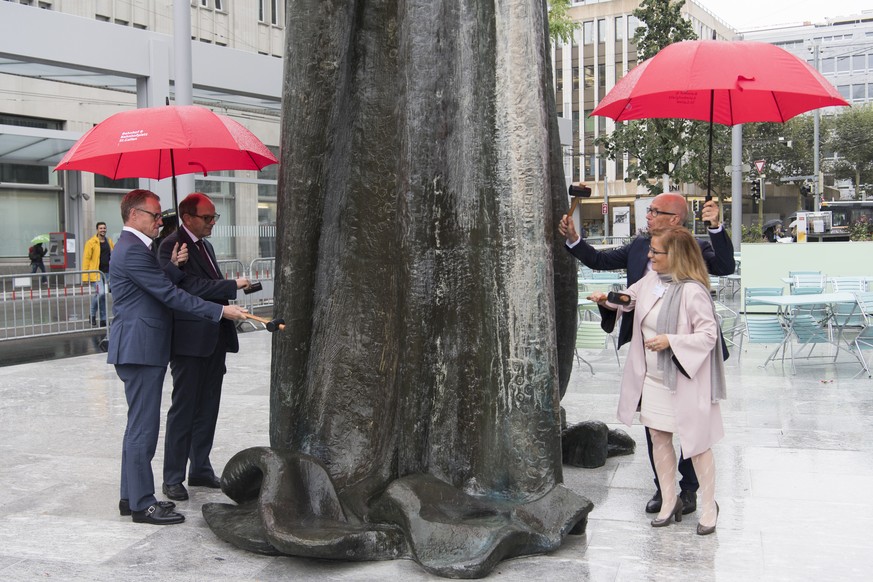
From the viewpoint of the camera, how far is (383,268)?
559 centimetres

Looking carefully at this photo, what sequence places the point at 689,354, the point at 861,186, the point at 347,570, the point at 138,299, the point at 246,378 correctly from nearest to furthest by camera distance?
1. the point at 347,570
2. the point at 689,354
3. the point at 138,299
4. the point at 246,378
5. the point at 861,186

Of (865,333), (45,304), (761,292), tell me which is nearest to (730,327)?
(865,333)

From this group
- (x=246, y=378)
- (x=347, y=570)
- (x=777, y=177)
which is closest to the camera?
(x=347, y=570)

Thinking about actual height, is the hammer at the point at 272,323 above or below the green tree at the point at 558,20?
below

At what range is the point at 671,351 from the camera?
5.17m

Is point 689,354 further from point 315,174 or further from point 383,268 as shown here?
point 315,174

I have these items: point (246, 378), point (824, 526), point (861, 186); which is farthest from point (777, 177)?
point (824, 526)

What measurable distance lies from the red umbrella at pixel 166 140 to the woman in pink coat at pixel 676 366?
2.68 meters

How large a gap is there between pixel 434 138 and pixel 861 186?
67627 mm

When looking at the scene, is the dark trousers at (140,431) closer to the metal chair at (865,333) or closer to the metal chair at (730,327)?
the metal chair at (730,327)

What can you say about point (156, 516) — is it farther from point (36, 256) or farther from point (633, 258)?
point (36, 256)

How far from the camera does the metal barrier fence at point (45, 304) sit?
15.1 metres

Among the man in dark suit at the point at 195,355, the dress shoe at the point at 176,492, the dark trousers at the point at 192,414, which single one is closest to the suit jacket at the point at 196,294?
the man in dark suit at the point at 195,355

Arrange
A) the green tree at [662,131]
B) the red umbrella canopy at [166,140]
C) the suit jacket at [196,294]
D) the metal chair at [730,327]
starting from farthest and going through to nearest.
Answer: the green tree at [662,131] < the metal chair at [730,327] < the suit jacket at [196,294] < the red umbrella canopy at [166,140]
